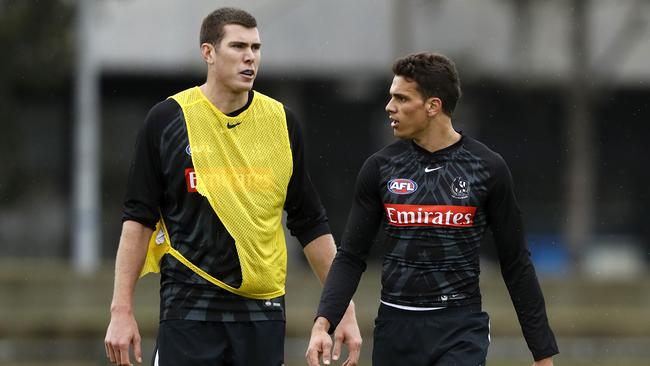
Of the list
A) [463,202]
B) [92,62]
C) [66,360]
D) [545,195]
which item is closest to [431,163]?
[463,202]

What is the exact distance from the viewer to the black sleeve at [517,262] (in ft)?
20.6

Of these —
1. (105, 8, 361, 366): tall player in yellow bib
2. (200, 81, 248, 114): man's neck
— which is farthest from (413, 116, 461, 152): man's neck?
(200, 81, 248, 114): man's neck

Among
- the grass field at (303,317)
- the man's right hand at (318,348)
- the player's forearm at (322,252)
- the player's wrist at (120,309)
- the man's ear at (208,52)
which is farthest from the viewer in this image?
the grass field at (303,317)

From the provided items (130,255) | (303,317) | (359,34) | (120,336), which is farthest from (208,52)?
(359,34)

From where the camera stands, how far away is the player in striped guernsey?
6.27 metres

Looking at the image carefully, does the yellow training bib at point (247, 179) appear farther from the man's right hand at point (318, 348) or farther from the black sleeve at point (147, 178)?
the man's right hand at point (318, 348)

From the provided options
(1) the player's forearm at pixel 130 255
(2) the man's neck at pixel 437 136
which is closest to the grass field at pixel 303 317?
(1) the player's forearm at pixel 130 255

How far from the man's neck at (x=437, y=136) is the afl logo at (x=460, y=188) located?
189 millimetres

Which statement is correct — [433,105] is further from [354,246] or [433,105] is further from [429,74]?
[354,246]

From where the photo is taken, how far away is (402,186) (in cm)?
629

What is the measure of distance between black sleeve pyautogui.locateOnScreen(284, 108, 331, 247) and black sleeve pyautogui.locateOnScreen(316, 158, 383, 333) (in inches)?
12.2

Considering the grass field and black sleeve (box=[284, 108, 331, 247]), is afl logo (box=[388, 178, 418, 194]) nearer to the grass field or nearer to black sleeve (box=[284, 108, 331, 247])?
black sleeve (box=[284, 108, 331, 247])

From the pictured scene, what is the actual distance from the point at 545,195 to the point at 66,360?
1836cm

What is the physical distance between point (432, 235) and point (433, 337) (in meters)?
0.44
